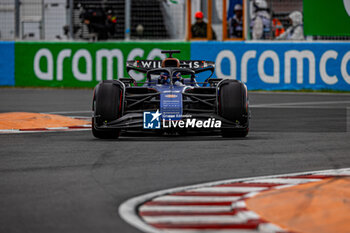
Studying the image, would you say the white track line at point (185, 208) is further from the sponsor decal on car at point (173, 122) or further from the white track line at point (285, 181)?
the sponsor decal on car at point (173, 122)

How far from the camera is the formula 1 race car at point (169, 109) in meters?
10.7

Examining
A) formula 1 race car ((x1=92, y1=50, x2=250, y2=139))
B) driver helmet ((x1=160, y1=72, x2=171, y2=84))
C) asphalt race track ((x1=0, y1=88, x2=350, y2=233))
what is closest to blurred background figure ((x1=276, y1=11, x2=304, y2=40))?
asphalt race track ((x1=0, y1=88, x2=350, y2=233))

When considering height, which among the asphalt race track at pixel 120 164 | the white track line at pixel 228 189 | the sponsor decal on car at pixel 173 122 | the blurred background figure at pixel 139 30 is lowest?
the asphalt race track at pixel 120 164

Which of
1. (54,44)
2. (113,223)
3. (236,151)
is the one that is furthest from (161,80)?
(54,44)

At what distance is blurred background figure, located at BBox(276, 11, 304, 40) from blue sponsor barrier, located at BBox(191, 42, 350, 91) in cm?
25

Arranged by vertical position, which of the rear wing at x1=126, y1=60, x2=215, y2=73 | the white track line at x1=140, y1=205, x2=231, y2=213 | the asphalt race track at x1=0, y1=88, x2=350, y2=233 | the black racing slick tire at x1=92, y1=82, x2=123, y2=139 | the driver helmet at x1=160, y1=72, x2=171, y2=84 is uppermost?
the rear wing at x1=126, y1=60, x2=215, y2=73

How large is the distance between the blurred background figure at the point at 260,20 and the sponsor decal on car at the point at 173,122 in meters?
11.6

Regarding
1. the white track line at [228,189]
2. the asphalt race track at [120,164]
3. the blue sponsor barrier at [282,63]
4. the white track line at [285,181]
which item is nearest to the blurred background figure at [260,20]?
the blue sponsor barrier at [282,63]

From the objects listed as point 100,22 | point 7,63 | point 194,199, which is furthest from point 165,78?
point 7,63

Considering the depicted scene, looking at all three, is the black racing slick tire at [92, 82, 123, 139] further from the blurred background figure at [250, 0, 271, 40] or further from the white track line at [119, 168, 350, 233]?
the blurred background figure at [250, 0, 271, 40]

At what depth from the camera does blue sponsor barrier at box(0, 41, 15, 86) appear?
23922 millimetres

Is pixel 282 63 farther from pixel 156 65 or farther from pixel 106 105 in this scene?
pixel 106 105

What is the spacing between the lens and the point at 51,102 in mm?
18656

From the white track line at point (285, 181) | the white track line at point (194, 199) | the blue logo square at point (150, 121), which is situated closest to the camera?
the white track line at point (194, 199)
